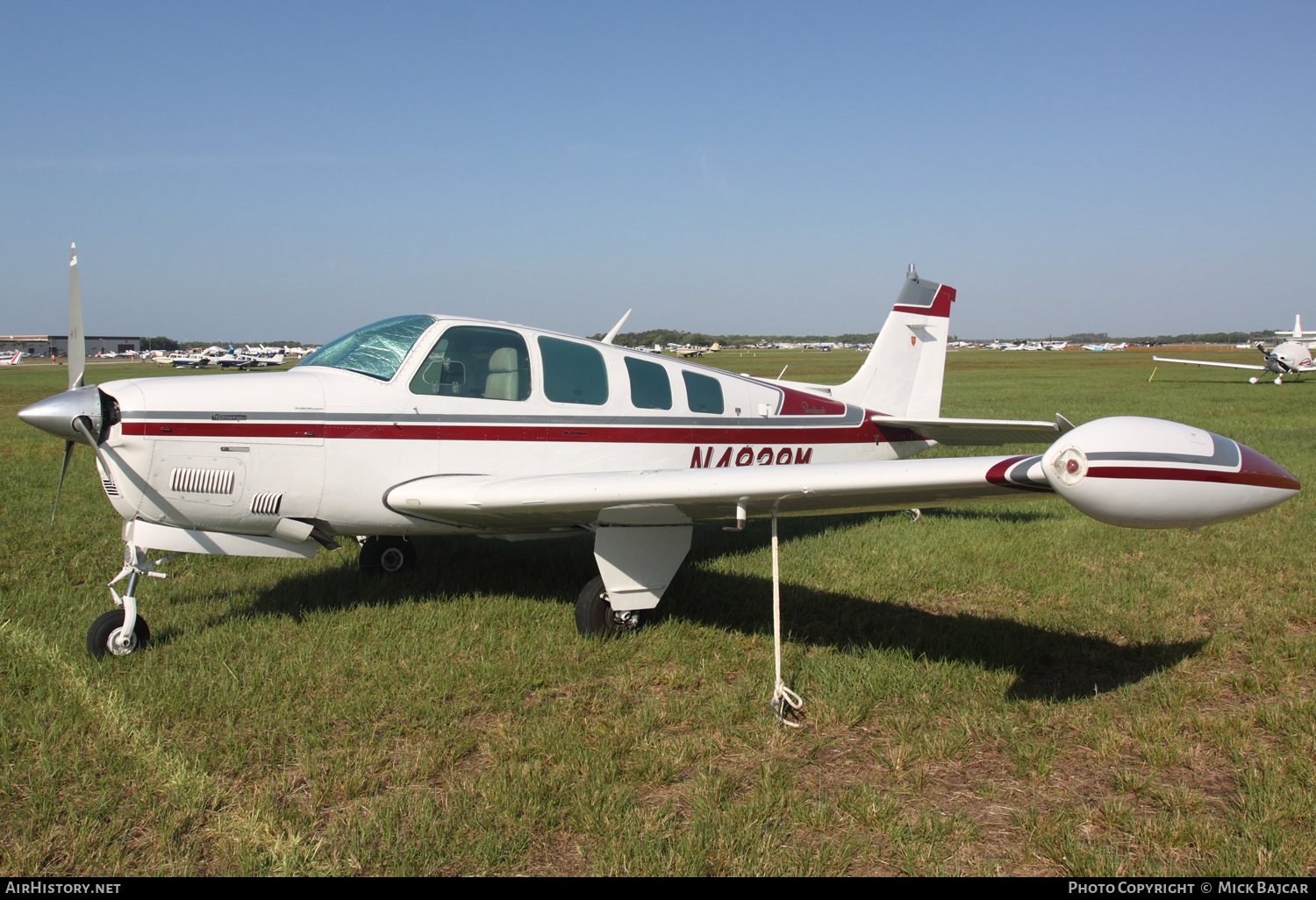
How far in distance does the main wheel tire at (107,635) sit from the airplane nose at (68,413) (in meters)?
1.10

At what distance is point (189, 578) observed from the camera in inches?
257

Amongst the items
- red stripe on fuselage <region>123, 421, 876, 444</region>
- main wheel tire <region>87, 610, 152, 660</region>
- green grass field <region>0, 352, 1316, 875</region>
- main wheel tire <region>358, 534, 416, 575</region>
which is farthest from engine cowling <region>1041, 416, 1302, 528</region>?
main wheel tire <region>358, 534, 416, 575</region>

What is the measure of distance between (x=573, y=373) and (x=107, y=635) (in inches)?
129

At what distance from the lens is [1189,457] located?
277 cm

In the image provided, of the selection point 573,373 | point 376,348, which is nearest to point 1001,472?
point 573,373

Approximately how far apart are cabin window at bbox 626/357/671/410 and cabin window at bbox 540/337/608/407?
243 mm

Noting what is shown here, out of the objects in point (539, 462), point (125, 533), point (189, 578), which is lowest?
point (189, 578)

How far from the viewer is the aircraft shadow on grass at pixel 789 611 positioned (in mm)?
4727

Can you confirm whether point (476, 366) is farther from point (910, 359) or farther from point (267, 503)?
point (910, 359)

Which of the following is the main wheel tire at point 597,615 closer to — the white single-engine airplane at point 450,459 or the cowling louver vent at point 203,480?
the white single-engine airplane at point 450,459
